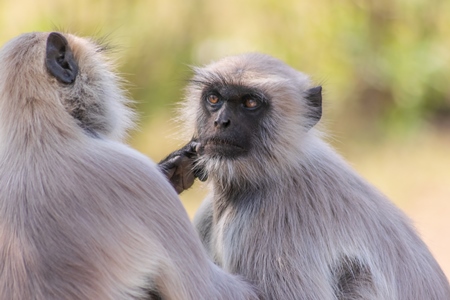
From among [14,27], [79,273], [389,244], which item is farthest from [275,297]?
[14,27]

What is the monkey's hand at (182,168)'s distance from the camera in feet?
14.2

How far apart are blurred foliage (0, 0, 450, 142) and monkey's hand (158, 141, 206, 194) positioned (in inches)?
228

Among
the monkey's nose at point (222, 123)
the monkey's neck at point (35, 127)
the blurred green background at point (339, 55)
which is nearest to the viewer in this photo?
the monkey's neck at point (35, 127)

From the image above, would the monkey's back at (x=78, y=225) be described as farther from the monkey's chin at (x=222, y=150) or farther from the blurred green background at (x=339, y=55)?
the blurred green background at (x=339, y=55)

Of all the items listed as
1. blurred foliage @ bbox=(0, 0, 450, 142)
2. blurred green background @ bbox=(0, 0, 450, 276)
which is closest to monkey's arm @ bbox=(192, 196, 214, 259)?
blurred green background @ bbox=(0, 0, 450, 276)

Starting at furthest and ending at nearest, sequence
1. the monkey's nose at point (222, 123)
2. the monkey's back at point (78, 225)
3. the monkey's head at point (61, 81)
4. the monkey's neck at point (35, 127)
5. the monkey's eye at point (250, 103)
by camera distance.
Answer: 1. the monkey's eye at point (250, 103)
2. the monkey's nose at point (222, 123)
3. the monkey's head at point (61, 81)
4. the monkey's neck at point (35, 127)
5. the monkey's back at point (78, 225)

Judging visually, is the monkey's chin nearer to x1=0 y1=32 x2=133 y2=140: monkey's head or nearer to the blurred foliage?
x1=0 y1=32 x2=133 y2=140: monkey's head

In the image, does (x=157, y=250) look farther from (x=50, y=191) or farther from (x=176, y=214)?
(x=50, y=191)

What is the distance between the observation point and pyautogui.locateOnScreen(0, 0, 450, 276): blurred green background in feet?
33.6

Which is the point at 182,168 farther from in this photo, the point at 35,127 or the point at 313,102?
the point at 35,127

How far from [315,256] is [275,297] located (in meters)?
0.28

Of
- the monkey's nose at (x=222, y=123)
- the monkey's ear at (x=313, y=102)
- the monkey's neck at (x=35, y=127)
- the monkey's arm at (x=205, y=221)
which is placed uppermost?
the monkey's ear at (x=313, y=102)

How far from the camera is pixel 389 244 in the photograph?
4.11 meters

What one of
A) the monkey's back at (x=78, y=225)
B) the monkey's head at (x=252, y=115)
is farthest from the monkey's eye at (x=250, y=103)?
the monkey's back at (x=78, y=225)
